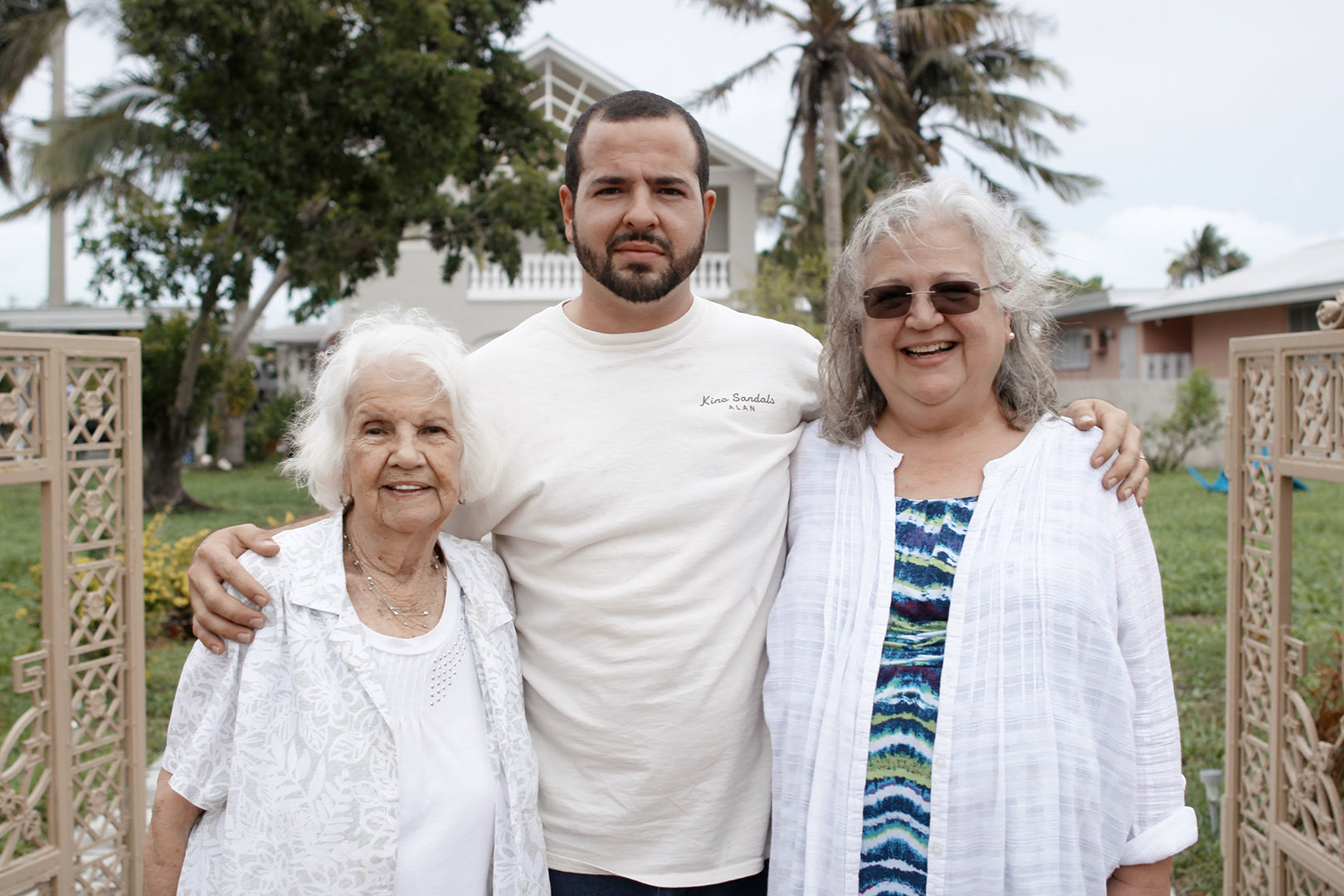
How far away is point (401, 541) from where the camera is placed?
2309 millimetres

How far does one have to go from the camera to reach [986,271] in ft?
7.53

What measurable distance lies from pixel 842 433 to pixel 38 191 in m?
29.7

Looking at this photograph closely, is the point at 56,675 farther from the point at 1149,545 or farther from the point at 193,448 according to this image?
the point at 193,448

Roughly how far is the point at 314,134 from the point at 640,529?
38.9ft

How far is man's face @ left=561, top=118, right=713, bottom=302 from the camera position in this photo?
8.09ft

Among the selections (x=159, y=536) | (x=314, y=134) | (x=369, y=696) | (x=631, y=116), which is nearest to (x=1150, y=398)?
(x=314, y=134)

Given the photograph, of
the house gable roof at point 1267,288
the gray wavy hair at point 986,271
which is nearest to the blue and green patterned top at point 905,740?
the gray wavy hair at point 986,271

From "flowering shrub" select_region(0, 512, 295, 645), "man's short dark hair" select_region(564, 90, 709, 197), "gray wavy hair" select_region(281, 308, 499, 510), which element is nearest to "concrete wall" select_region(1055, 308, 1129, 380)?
"flowering shrub" select_region(0, 512, 295, 645)

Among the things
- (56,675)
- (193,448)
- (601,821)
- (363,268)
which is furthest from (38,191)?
(601,821)

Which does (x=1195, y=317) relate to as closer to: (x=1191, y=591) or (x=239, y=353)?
(x=1191, y=591)

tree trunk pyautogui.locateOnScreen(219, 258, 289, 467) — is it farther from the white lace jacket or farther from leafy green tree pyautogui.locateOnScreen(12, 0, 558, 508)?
the white lace jacket

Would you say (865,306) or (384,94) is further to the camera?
(384,94)

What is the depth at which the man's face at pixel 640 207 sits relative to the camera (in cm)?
247

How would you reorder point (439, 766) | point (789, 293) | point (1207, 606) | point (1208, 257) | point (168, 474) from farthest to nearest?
point (1208, 257)
point (789, 293)
point (168, 474)
point (1207, 606)
point (439, 766)
